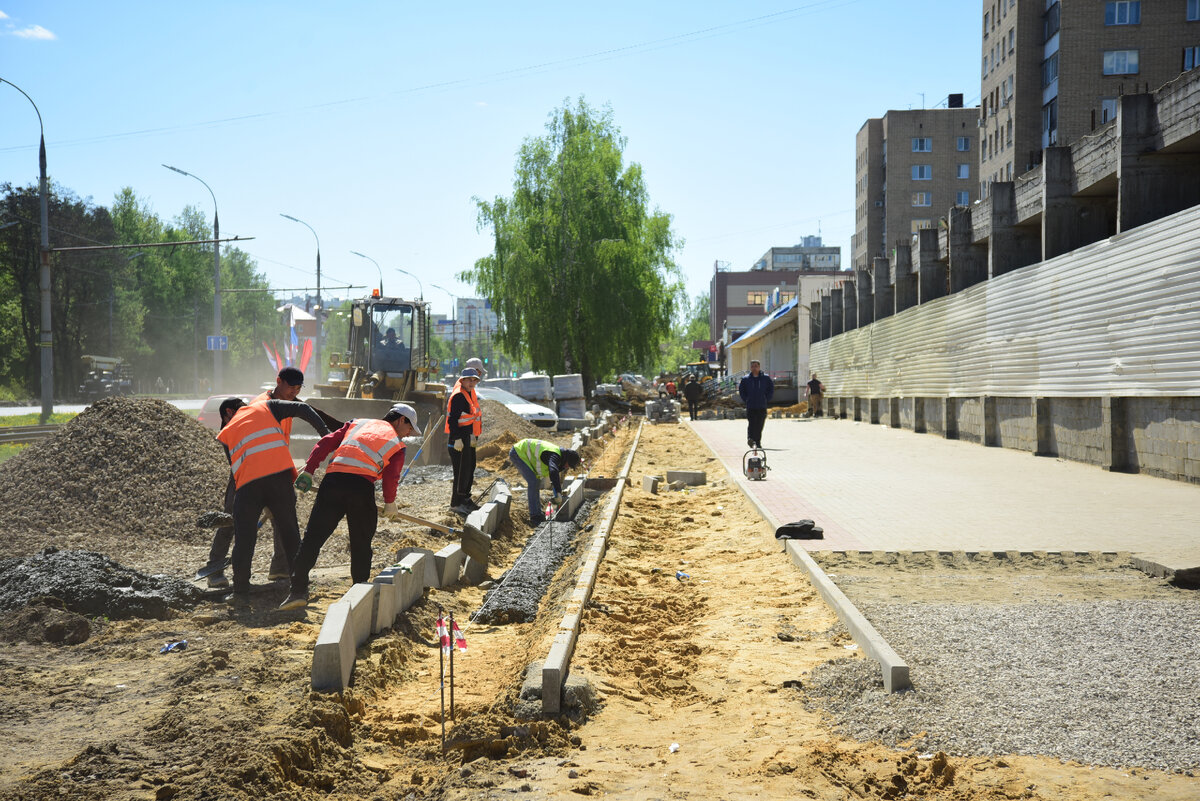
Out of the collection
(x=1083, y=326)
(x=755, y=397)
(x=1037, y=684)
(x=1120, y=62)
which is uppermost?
(x=1120, y=62)

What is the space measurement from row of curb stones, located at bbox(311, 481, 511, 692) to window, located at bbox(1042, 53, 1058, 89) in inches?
1760

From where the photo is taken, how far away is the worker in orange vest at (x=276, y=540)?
7.87 m

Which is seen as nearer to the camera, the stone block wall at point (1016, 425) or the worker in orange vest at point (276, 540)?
the worker in orange vest at point (276, 540)

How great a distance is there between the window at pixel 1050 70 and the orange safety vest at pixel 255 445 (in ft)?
155

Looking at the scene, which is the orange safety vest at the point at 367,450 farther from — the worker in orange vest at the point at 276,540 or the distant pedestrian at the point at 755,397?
the distant pedestrian at the point at 755,397

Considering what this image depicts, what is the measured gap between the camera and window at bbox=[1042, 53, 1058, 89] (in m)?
45.4

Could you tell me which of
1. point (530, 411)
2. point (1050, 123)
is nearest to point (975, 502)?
point (530, 411)

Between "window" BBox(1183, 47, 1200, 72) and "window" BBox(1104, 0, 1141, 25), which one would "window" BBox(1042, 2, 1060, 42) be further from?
"window" BBox(1183, 47, 1200, 72)

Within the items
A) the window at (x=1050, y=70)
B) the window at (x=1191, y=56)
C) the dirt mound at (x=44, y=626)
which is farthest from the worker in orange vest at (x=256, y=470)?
the window at (x=1050, y=70)

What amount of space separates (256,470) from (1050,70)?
159 feet

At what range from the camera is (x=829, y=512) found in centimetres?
1123

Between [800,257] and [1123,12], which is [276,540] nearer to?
[1123,12]

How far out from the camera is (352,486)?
23.6ft

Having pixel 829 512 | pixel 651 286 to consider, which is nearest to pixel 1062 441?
pixel 829 512
